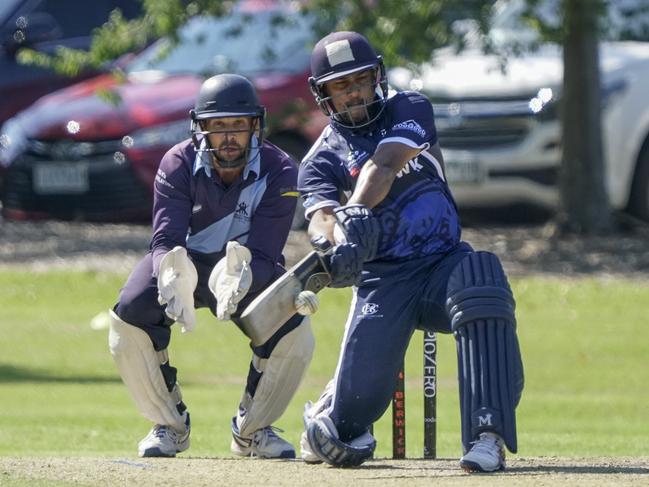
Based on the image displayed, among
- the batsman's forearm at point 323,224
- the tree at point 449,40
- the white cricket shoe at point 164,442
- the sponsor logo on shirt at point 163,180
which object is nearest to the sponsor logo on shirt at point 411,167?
the batsman's forearm at point 323,224

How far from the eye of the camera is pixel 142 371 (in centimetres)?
784

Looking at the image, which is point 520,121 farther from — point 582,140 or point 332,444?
point 332,444

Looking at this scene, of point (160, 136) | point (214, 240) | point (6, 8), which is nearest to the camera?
point (214, 240)

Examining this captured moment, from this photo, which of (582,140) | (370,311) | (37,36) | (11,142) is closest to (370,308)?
(370,311)

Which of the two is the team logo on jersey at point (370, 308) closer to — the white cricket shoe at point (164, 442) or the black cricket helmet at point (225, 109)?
the black cricket helmet at point (225, 109)

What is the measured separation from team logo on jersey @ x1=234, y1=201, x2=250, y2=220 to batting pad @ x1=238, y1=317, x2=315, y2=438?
548 millimetres

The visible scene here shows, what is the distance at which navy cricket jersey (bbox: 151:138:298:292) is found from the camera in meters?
7.74

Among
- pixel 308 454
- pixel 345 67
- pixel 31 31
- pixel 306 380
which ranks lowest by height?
pixel 306 380

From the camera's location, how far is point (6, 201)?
16781 mm

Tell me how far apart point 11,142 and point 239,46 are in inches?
90.1

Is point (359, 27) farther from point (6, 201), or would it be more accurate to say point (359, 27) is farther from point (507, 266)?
point (6, 201)

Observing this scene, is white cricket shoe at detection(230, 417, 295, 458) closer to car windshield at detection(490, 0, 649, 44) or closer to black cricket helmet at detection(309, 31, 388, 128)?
black cricket helmet at detection(309, 31, 388, 128)

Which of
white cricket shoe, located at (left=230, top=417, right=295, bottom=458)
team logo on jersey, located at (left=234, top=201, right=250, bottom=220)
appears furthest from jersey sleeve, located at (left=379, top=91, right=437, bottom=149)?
white cricket shoe, located at (left=230, top=417, right=295, bottom=458)

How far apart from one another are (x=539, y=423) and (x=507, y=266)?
5.06m
